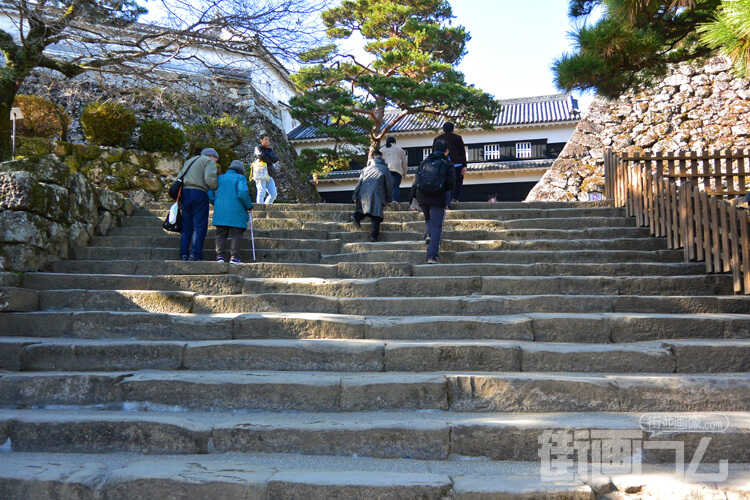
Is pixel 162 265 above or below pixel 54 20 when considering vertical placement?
below

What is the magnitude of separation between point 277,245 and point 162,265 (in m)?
1.54

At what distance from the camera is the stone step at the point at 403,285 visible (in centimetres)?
568

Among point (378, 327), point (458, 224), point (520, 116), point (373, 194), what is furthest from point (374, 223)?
point (520, 116)

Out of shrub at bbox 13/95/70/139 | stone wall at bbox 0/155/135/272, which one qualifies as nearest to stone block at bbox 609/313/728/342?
stone wall at bbox 0/155/135/272

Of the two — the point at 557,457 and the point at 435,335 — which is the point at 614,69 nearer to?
the point at 435,335

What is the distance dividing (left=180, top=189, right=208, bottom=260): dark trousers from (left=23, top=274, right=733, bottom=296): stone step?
0.89 metres

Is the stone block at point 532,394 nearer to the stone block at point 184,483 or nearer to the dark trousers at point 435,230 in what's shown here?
the stone block at point 184,483

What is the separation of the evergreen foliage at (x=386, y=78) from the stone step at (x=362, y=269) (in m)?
9.02

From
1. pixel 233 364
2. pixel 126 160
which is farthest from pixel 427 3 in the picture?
pixel 233 364

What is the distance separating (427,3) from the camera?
18438 mm

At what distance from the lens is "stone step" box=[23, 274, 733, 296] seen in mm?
5680

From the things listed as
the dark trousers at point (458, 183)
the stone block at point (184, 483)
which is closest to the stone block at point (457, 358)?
the stone block at point (184, 483)

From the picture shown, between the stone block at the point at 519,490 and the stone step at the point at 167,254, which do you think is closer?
the stone block at the point at 519,490

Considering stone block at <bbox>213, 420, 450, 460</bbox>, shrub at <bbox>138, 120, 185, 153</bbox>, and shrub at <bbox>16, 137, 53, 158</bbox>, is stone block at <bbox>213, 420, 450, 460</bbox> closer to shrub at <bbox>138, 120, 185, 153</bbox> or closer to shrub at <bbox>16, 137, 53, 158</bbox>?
shrub at <bbox>16, 137, 53, 158</bbox>
